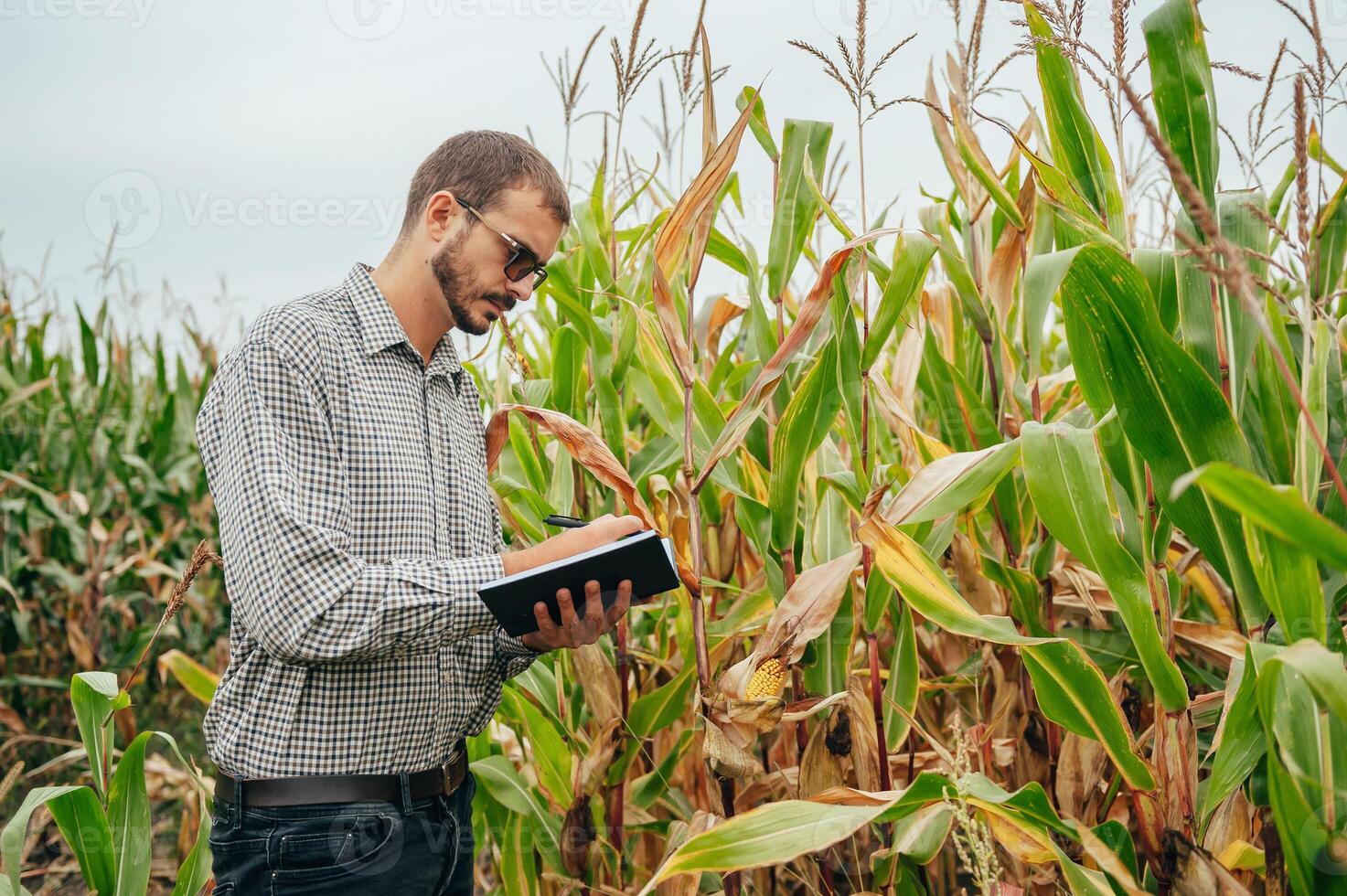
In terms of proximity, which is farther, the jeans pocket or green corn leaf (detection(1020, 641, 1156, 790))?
the jeans pocket

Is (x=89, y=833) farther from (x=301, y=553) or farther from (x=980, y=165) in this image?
(x=980, y=165)

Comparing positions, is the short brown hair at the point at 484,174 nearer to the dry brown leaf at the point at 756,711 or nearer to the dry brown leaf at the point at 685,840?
the dry brown leaf at the point at 756,711

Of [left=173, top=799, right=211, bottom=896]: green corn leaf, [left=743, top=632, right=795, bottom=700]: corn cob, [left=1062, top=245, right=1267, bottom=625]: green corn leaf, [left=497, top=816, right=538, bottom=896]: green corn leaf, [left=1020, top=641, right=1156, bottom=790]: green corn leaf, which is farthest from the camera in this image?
[left=497, top=816, right=538, bottom=896]: green corn leaf

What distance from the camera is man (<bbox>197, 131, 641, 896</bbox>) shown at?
1.17 m

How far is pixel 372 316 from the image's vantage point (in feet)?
4.61

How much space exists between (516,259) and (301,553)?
53 centimetres

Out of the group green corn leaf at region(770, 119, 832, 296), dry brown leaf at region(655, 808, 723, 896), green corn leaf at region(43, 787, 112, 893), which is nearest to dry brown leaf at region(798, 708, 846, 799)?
dry brown leaf at region(655, 808, 723, 896)

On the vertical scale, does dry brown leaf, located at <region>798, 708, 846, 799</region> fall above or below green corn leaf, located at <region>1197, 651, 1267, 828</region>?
below

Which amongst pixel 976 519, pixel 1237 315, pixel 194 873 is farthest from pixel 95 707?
pixel 1237 315

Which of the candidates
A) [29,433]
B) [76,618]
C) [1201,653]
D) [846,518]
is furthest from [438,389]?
[29,433]

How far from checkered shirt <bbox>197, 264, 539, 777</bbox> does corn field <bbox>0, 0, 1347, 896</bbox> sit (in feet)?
0.65

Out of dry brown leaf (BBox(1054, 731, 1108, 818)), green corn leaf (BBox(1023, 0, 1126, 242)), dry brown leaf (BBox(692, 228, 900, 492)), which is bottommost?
dry brown leaf (BBox(1054, 731, 1108, 818))

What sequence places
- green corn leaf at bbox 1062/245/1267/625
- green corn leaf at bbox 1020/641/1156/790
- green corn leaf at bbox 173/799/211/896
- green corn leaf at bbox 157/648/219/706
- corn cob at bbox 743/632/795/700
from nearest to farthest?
green corn leaf at bbox 1062/245/1267/625, green corn leaf at bbox 1020/641/1156/790, corn cob at bbox 743/632/795/700, green corn leaf at bbox 173/799/211/896, green corn leaf at bbox 157/648/219/706

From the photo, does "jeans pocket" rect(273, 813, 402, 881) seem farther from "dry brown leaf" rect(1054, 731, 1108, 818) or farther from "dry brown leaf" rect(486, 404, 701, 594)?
"dry brown leaf" rect(1054, 731, 1108, 818)
